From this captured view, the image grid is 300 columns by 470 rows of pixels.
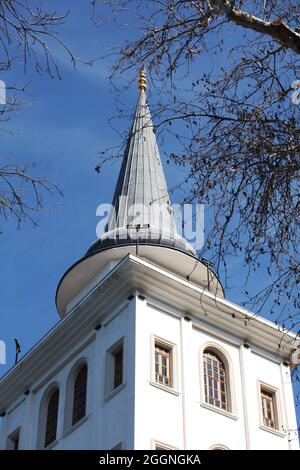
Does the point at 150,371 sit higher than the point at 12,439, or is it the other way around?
the point at 12,439

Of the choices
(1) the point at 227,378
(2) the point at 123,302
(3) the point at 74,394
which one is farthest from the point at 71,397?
(1) the point at 227,378

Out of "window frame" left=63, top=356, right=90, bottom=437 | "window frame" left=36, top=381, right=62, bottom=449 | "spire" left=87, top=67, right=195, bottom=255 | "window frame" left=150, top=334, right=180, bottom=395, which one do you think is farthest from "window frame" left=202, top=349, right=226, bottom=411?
"window frame" left=36, top=381, right=62, bottom=449

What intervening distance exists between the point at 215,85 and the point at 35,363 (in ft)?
66.9

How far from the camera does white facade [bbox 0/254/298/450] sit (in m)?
26.1

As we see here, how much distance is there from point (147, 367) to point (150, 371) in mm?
157

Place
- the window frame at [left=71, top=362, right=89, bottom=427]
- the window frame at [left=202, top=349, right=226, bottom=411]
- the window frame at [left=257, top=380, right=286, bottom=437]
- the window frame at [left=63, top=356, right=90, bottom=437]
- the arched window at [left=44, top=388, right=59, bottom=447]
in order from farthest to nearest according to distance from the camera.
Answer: the arched window at [left=44, top=388, right=59, bottom=447], the window frame at [left=257, top=380, right=286, bottom=437], the window frame at [left=202, top=349, right=226, bottom=411], the window frame at [left=71, top=362, right=89, bottom=427], the window frame at [left=63, top=356, right=90, bottom=437]

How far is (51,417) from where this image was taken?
98.5 ft

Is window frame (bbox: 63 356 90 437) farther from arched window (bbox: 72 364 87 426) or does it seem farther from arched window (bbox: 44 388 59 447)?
arched window (bbox: 44 388 59 447)

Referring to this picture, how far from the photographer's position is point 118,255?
31.6 m

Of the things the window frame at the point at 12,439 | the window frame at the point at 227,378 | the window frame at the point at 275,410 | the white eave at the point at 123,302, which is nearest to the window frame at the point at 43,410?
the white eave at the point at 123,302

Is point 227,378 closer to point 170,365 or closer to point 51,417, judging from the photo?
point 170,365

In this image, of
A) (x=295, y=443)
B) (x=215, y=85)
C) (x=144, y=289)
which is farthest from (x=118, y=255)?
(x=215, y=85)

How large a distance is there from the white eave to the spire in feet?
8.78

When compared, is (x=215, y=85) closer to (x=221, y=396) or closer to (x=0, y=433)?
(x=221, y=396)
